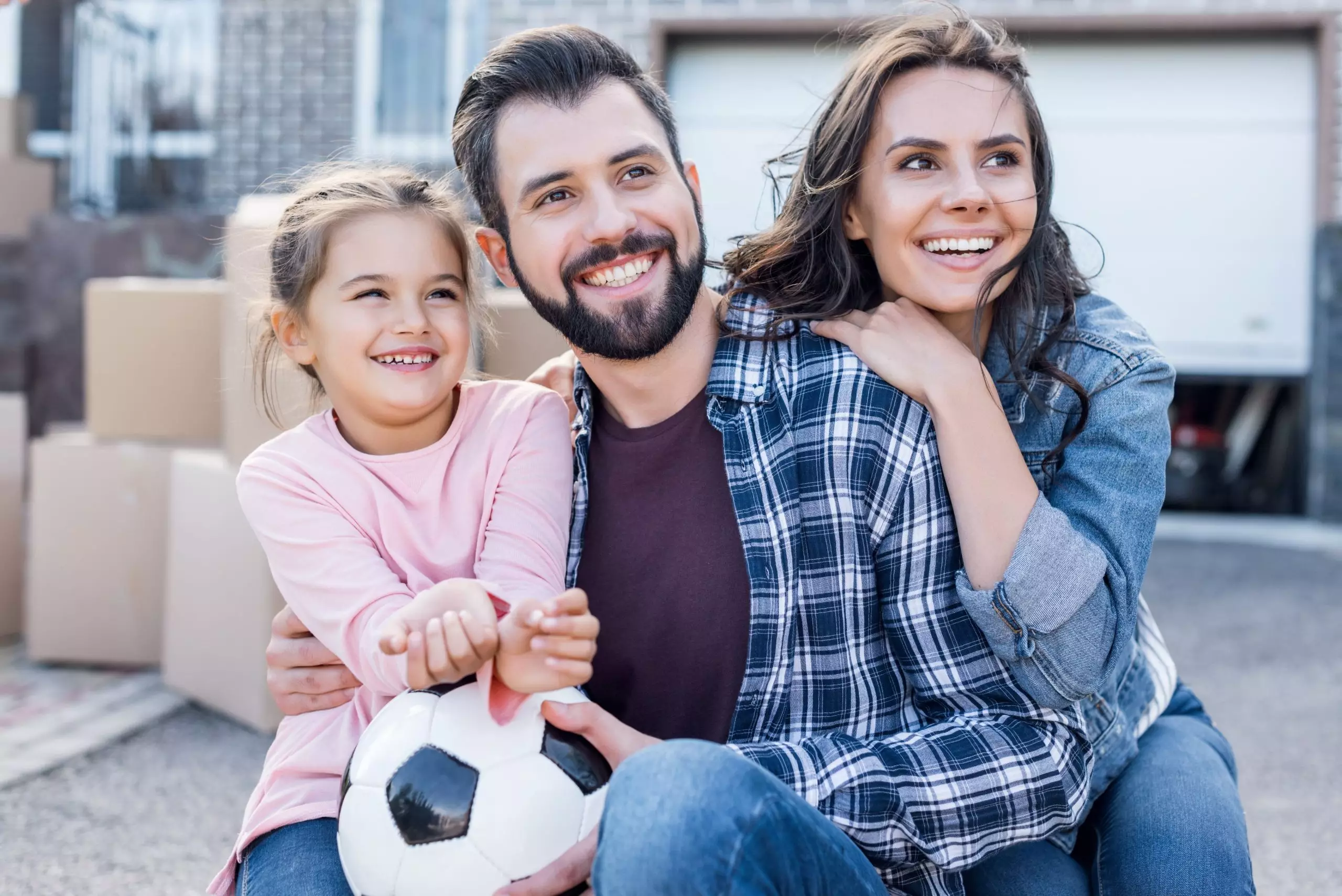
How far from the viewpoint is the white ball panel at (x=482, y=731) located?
155cm

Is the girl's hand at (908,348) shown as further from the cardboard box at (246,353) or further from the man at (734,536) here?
the cardboard box at (246,353)

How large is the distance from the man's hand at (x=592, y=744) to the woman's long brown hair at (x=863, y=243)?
0.71 m

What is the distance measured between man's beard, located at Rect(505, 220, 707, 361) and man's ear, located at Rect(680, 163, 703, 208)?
15 cm

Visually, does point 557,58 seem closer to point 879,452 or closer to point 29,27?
point 879,452

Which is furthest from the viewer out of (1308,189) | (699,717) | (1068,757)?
(1308,189)

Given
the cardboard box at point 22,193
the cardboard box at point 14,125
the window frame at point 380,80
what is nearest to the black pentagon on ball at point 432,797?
the window frame at point 380,80

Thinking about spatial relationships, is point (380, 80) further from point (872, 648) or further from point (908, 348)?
point (872, 648)

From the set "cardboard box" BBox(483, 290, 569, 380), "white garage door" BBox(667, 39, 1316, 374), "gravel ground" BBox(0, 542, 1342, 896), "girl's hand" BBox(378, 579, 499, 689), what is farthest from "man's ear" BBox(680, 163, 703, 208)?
"white garage door" BBox(667, 39, 1316, 374)

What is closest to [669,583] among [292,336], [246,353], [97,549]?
[292,336]

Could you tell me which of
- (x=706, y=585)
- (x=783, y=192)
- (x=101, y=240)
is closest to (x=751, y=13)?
(x=101, y=240)

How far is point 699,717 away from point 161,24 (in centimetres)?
765

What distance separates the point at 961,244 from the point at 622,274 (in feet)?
1.83

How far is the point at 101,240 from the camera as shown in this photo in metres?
6.71

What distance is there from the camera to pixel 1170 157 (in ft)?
23.9
